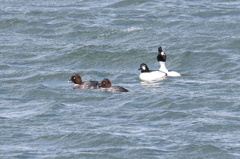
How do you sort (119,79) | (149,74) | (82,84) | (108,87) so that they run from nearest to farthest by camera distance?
(108,87)
(82,84)
(119,79)
(149,74)

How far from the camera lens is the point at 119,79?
95.1ft

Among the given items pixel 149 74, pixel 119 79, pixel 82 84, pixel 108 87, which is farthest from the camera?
pixel 149 74

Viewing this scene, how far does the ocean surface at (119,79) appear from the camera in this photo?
21406mm

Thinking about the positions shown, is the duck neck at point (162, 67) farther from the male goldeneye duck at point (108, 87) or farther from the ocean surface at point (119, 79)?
the male goldeneye duck at point (108, 87)

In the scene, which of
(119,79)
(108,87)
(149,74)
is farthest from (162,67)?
(108,87)

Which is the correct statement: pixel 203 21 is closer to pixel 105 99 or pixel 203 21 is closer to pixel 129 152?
pixel 105 99

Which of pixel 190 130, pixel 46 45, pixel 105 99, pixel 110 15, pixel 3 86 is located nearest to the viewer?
pixel 190 130

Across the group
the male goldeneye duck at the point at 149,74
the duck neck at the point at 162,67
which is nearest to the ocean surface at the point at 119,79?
the male goldeneye duck at the point at 149,74

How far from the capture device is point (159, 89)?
27281 millimetres

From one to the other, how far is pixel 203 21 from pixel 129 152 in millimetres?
17314

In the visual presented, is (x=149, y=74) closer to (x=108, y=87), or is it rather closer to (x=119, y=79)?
(x=119, y=79)

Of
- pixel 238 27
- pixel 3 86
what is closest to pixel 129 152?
pixel 3 86

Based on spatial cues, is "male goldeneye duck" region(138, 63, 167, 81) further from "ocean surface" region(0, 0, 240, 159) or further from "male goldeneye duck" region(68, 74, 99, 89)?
"male goldeneye duck" region(68, 74, 99, 89)

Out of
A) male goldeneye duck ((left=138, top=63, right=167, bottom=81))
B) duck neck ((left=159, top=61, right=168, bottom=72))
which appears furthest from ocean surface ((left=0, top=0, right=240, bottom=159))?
duck neck ((left=159, top=61, right=168, bottom=72))
